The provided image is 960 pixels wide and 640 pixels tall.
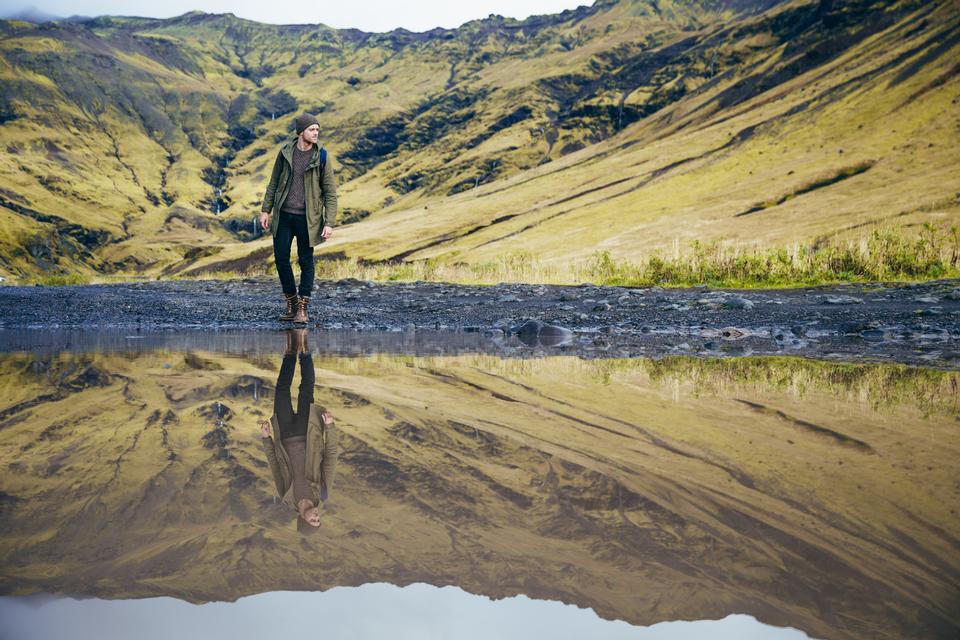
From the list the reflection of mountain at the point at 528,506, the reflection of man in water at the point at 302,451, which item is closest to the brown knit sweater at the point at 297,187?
the reflection of man in water at the point at 302,451

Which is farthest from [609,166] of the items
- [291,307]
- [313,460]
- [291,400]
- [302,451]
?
[313,460]

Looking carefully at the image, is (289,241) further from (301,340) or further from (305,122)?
(301,340)

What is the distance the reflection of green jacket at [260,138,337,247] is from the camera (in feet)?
35.0

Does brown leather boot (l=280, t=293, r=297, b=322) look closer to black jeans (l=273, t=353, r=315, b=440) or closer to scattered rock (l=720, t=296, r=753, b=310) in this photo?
black jeans (l=273, t=353, r=315, b=440)

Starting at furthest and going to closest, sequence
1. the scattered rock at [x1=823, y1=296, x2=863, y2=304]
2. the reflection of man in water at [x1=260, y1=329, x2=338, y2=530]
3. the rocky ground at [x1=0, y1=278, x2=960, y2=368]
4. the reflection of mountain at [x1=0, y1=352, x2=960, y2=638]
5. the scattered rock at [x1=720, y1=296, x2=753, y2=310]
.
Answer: the scattered rock at [x1=823, y1=296, x2=863, y2=304] < the scattered rock at [x1=720, y1=296, x2=753, y2=310] < the rocky ground at [x1=0, y1=278, x2=960, y2=368] < the reflection of man in water at [x1=260, y1=329, x2=338, y2=530] < the reflection of mountain at [x1=0, y1=352, x2=960, y2=638]

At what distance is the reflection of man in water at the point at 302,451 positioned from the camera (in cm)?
299

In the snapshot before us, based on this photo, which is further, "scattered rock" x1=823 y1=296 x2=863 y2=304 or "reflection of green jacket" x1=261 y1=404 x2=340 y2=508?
"scattered rock" x1=823 y1=296 x2=863 y2=304

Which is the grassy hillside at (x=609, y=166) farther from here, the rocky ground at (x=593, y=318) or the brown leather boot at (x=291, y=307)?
the brown leather boot at (x=291, y=307)

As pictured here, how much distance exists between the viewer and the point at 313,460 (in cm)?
355

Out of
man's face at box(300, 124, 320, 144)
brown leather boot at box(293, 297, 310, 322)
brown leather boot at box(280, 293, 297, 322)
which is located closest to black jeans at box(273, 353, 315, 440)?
man's face at box(300, 124, 320, 144)

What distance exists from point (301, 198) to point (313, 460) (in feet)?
25.6

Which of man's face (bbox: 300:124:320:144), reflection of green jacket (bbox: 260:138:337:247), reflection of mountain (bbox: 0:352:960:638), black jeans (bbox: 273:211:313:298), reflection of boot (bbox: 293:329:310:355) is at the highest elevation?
man's face (bbox: 300:124:320:144)

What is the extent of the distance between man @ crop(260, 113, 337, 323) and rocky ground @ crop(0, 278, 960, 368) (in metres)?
1.24

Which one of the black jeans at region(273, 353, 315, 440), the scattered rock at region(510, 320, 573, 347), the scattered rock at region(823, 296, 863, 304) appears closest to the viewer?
the black jeans at region(273, 353, 315, 440)
